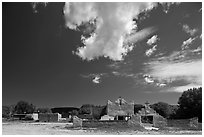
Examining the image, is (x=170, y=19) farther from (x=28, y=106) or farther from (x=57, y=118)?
(x=28, y=106)

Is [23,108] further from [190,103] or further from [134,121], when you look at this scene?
[134,121]

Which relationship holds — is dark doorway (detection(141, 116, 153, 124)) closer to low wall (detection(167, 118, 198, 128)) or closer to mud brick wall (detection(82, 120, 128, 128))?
low wall (detection(167, 118, 198, 128))

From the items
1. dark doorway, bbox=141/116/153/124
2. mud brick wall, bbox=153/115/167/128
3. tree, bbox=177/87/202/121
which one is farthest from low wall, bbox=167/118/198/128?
dark doorway, bbox=141/116/153/124

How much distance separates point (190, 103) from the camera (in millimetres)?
19875

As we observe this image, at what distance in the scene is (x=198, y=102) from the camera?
19547mm

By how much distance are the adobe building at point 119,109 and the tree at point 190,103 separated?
4.12m

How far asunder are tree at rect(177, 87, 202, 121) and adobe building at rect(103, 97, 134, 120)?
162 inches

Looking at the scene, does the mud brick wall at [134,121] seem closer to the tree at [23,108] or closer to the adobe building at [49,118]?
the adobe building at [49,118]

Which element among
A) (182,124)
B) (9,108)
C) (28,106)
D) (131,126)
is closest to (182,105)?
(182,124)

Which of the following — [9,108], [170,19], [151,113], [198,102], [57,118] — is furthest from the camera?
[9,108]

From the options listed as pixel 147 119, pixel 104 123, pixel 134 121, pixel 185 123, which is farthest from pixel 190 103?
pixel 104 123

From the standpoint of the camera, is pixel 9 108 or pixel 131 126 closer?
pixel 131 126

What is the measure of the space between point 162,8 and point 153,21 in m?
0.90

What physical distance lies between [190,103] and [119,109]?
5.76 m
